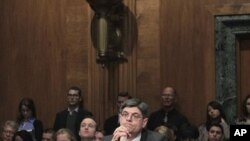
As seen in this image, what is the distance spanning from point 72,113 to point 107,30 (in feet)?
3.54

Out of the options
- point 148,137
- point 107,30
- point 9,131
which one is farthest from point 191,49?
point 148,137

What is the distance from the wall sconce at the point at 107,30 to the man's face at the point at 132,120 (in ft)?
10.2

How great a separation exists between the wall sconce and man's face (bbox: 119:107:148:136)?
3094mm

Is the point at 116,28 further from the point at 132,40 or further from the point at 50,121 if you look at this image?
the point at 50,121

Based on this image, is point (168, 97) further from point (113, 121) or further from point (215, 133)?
point (215, 133)

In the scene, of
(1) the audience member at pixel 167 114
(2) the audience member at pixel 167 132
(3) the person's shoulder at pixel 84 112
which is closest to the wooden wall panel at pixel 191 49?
(1) the audience member at pixel 167 114

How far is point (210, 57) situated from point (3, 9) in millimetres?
2914

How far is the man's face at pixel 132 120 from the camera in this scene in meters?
3.85

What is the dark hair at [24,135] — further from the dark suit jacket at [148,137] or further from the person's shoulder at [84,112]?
the dark suit jacket at [148,137]

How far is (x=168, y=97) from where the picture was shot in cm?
670

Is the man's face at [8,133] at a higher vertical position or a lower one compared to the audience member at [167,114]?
lower

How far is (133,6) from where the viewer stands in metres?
7.28

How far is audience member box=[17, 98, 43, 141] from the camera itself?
22.4 ft

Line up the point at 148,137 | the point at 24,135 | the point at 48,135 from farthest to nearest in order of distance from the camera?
1. the point at 24,135
2. the point at 48,135
3. the point at 148,137
